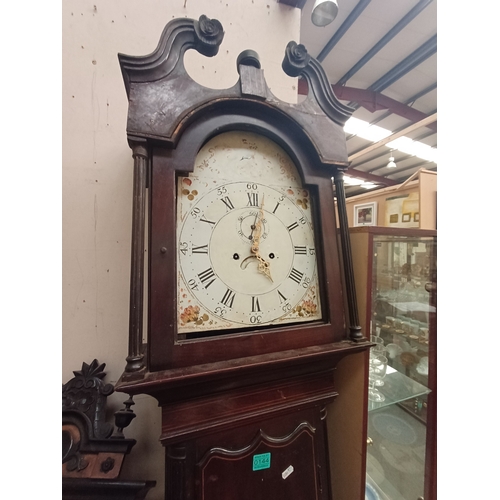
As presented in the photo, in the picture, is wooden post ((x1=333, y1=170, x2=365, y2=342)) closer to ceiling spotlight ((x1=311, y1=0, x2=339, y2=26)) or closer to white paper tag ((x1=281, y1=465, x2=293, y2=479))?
white paper tag ((x1=281, y1=465, x2=293, y2=479))

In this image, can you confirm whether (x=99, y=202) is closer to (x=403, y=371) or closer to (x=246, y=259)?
(x=246, y=259)

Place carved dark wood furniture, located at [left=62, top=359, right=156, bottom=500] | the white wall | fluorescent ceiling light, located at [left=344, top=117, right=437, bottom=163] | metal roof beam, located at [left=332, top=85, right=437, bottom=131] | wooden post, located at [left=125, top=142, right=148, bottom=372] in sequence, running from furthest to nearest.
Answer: fluorescent ceiling light, located at [left=344, top=117, right=437, bottom=163] < metal roof beam, located at [left=332, top=85, right=437, bottom=131] < the white wall < carved dark wood furniture, located at [left=62, top=359, right=156, bottom=500] < wooden post, located at [left=125, top=142, right=148, bottom=372]

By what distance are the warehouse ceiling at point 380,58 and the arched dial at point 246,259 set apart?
805 millimetres

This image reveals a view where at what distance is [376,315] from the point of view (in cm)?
79

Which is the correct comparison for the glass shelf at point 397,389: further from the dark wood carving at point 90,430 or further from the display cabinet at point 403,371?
the dark wood carving at point 90,430

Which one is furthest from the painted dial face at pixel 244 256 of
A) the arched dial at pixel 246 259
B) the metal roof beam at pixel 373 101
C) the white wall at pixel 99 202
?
the metal roof beam at pixel 373 101

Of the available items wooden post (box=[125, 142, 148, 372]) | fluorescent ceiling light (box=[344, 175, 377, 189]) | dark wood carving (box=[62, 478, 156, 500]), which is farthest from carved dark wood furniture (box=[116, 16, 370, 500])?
fluorescent ceiling light (box=[344, 175, 377, 189])

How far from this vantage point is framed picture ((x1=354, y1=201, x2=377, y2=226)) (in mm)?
1828

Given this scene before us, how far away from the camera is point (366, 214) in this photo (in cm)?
190

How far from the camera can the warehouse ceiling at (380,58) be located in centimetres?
167

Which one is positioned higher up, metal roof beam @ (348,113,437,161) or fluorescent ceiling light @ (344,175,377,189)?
fluorescent ceiling light @ (344,175,377,189)

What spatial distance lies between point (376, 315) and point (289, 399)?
1.36 ft

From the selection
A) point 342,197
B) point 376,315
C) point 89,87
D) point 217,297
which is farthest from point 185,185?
point 376,315

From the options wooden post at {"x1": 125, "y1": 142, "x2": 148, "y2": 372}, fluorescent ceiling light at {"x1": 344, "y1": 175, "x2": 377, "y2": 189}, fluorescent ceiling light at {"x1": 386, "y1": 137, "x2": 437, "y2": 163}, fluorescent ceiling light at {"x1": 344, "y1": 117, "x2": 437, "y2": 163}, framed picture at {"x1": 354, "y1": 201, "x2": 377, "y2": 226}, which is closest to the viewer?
wooden post at {"x1": 125, "y1": 142, "x2": 148, "y2": 372}
